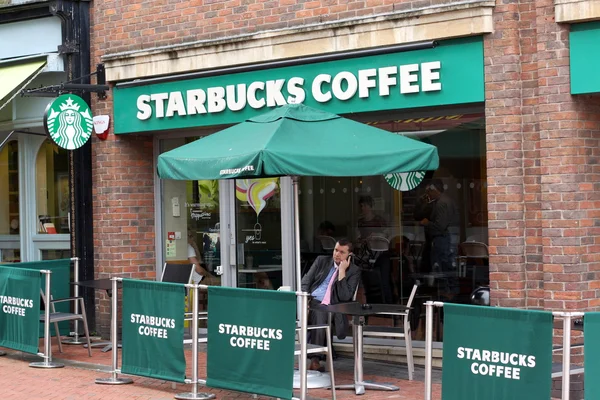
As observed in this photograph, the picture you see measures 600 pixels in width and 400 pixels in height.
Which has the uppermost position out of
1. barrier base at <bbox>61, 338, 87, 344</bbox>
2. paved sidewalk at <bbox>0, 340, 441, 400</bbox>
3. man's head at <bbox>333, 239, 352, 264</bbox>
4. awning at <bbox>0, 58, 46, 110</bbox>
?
awning at <bbox>0, 58, 46, 110</bbox>

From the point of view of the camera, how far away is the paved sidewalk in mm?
9336

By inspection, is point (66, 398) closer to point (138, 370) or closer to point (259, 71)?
point (138, 370)

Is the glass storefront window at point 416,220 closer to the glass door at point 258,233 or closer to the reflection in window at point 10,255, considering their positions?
the glass door at point 258,233

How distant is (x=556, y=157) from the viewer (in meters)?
9.24

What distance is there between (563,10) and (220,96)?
4.17 m

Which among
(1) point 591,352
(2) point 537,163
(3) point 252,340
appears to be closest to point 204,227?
(3) point 252,340

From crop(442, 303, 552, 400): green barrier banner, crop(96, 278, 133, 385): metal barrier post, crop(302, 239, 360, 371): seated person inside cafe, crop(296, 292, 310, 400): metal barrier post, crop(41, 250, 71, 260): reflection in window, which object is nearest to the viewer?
crop(442, 303, 552, 400): green barrier banner

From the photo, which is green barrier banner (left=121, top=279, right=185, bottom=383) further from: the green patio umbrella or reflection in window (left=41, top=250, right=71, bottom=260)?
reflection in window (left=41, top=250, right=71, bottom=260)

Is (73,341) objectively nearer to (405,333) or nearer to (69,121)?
(69,121)

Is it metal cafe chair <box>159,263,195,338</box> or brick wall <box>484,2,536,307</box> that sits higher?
brick wall <box>484,2,536,307</box>

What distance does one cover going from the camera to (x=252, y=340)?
8.52m

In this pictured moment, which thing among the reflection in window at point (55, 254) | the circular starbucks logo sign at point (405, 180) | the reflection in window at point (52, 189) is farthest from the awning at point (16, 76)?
the circular starbucks logo sign at point (405, 180)

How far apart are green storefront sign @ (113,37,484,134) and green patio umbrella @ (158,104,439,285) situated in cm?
101

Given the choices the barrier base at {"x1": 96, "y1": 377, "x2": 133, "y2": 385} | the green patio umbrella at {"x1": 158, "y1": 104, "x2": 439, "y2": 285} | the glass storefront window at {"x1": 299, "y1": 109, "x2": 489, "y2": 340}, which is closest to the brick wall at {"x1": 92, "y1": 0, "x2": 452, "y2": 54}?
the glass storefront window at {"x1": 299, "y1": 109, "x2": 489, "y2": 340}
